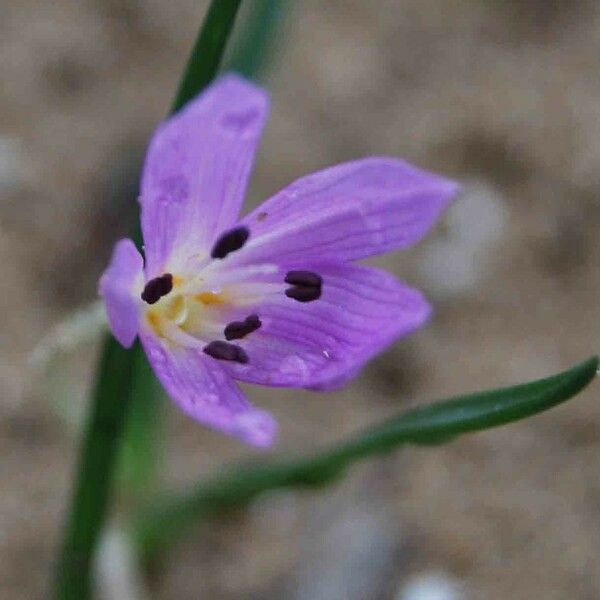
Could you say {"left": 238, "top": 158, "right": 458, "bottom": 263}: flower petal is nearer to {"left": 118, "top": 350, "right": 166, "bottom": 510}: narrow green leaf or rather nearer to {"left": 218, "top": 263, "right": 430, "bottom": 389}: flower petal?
{"left": 218, "top": 263, "right": 430, "bottom": 389}: flower petal

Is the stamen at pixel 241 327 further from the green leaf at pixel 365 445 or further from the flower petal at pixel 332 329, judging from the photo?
the green leaf at pixel 365 445

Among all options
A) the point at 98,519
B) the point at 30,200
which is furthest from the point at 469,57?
the point at 98,519

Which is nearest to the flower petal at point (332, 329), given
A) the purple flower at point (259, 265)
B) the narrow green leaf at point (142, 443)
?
the purple flower at point (259, 265)

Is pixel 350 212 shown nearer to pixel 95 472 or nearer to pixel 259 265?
pixel 259 265

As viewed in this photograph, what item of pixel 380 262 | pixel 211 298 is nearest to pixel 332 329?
pixel 211 298

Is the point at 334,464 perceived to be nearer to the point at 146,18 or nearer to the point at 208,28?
the point at 208,28

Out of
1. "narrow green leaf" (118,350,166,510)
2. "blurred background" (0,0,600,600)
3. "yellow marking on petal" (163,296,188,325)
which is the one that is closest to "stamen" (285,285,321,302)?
"yellow marking on petal" (163,296,188,325)

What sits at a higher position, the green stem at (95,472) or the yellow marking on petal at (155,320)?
the yellow marking on petal at (155,320)
